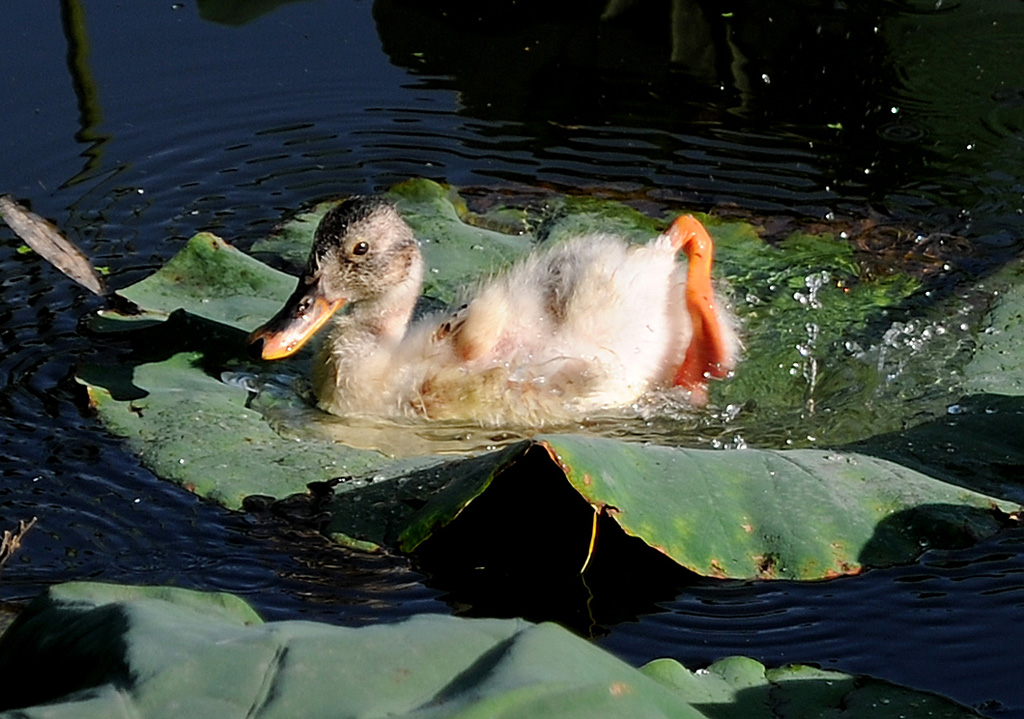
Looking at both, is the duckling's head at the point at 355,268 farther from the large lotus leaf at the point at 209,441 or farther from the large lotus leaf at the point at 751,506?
the large lotus leaf at the point at 751,506

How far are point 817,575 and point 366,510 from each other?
1420 millimetres

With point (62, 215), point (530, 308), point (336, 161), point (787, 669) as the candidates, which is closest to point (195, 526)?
point (530, 308)

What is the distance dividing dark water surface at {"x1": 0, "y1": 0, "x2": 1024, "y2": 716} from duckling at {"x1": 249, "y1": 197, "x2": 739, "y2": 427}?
3.35 ft

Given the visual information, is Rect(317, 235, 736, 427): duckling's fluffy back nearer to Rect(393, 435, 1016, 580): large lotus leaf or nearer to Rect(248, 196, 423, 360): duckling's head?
Rect(248, 196, 423, 360): duckling's head

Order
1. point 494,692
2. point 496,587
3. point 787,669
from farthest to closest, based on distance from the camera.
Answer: point 496,587
point 787,669
point 494,692

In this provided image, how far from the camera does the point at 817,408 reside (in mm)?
6020

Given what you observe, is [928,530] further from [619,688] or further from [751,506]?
[619,688]

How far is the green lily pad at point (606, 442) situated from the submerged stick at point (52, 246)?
211 millimetres

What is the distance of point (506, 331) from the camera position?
19.8ft

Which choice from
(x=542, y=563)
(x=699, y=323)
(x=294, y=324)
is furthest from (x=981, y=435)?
(x=294, y=324)

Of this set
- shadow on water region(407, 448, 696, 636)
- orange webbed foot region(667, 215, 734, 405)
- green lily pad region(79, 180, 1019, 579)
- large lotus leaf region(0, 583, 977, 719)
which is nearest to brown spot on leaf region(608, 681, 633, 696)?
large lotus leaf region(0, 583, 977, 719)

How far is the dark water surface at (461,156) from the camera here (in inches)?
179

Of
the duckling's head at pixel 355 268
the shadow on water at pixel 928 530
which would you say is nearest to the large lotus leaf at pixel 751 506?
the shadow on water at pixel 928 530

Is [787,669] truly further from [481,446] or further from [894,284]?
[894,284]
